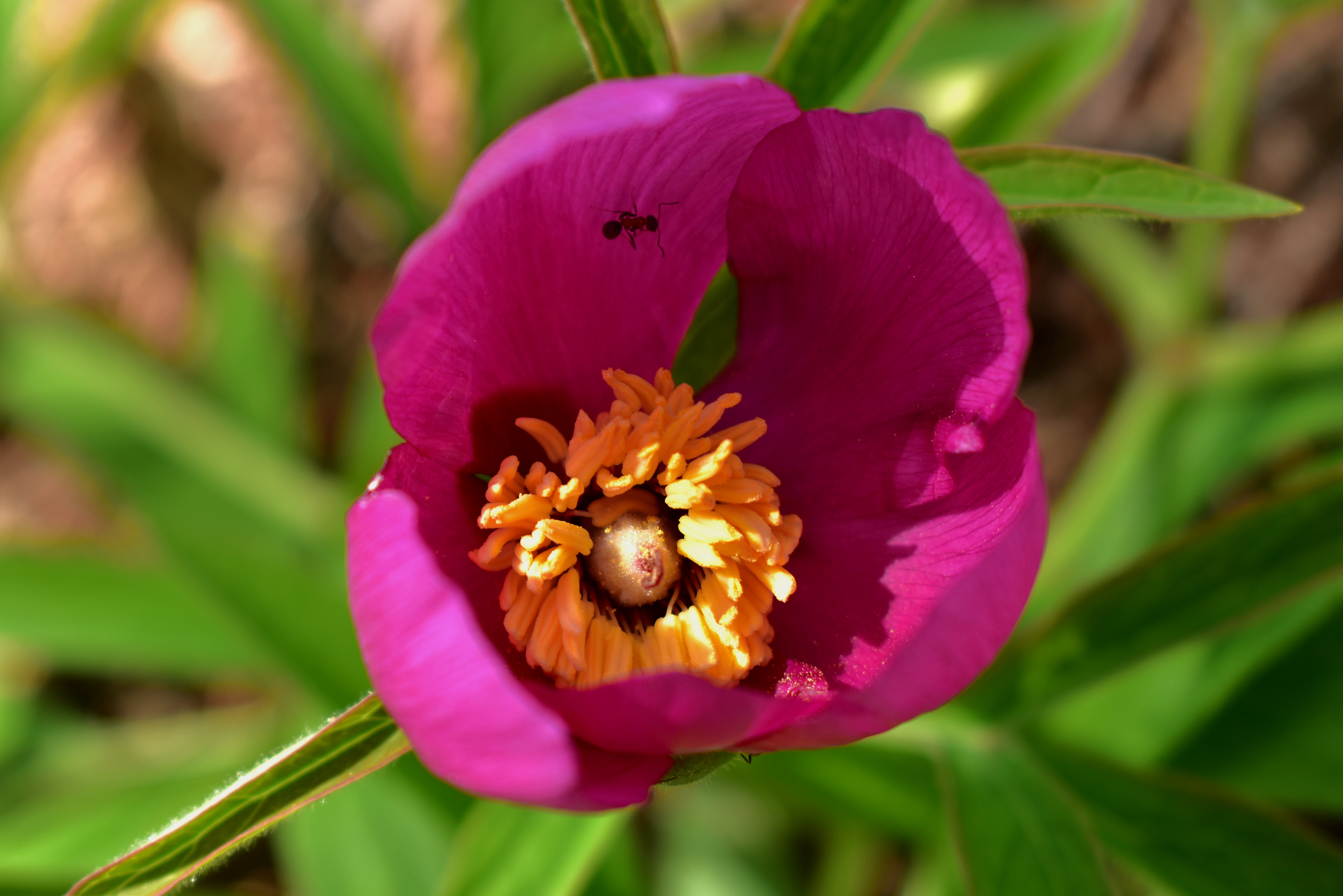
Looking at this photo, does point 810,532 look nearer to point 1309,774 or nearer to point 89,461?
point 1309,774

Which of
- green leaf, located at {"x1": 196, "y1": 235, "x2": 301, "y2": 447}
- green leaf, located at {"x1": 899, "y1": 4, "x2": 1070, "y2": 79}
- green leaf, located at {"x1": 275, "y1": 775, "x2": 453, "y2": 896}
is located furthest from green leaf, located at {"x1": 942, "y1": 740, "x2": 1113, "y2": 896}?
green leaf, located at {"x1": 196, "y1": 235, "x2": 301, "y2": 447}

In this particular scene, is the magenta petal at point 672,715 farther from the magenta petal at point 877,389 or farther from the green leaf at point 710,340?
the green leaf at point 710,340

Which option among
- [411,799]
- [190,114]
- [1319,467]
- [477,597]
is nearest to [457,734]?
[477,597]

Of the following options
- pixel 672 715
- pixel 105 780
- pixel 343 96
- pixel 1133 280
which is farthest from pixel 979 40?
pixel 105 780

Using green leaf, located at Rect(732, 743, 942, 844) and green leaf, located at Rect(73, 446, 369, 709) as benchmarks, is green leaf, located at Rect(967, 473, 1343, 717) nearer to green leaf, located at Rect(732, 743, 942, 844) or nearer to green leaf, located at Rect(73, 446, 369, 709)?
green leaf, located at Rect(732, 743, 942, 844)

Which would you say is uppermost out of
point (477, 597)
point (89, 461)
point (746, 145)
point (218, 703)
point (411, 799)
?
point (746, 145)

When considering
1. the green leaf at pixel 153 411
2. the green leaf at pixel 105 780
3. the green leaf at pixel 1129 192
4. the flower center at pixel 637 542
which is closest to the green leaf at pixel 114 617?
the green leaf at pixel 105 780
